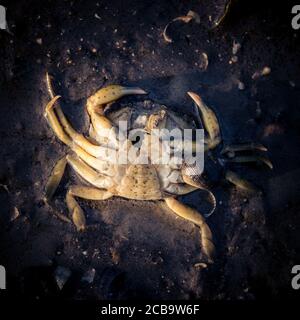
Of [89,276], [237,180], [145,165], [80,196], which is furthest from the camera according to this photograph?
[89,276]

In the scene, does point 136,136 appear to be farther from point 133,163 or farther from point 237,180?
point 237,180

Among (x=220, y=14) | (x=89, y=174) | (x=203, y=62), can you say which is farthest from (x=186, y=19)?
(x=89, y=174)

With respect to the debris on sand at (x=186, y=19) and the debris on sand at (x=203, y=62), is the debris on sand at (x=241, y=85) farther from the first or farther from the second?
the debris on sand at (x=186, y=19)

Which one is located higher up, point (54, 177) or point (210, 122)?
point (210, 122)

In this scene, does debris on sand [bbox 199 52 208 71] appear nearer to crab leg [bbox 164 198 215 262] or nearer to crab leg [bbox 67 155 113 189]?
crab leg [bbox 164 198 215 262]

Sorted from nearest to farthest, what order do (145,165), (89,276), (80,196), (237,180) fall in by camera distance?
(145,165)
(237,180)
(80,196)
(89,276)

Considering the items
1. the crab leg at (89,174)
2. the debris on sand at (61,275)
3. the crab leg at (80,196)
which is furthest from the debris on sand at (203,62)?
the debris on sand at (61,275)

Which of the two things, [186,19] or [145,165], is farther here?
[186,19]
